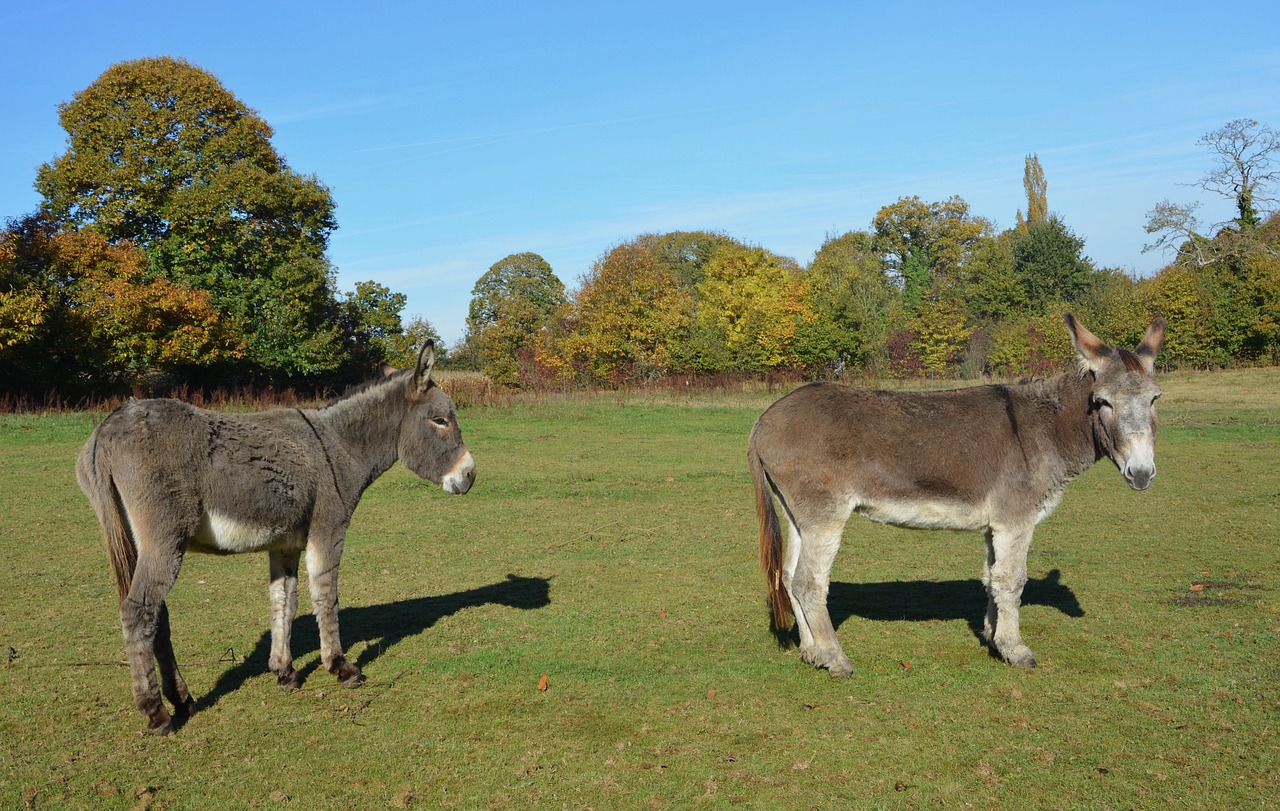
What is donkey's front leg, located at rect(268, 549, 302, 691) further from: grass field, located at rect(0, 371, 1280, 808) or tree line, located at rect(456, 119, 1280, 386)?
tree line, located at rect(456, 119, 1280, 386)

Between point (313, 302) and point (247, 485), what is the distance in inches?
1392

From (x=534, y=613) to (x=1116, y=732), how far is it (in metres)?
5.14

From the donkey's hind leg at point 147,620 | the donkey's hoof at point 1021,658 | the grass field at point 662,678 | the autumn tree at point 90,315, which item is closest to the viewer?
the grass field at point 662,678

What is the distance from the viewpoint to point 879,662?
7.00 m

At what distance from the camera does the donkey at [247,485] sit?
18.1ft

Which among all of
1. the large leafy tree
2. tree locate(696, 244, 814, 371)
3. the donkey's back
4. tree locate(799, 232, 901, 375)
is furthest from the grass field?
tree locate(696, 244, 814, 371)

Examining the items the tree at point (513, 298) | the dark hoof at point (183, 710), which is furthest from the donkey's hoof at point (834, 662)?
the tree at point (513, 298)

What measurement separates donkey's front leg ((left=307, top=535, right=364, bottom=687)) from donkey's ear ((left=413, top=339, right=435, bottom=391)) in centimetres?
143

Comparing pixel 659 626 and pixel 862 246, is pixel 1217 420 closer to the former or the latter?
pixel 659 626

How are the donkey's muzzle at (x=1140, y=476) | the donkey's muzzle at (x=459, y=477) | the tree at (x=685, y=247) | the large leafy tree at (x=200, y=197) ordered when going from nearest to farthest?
the donkey's muzzle at (x=1140, y=476)
the donkey's muzzle at (x=459, y=477)
the large leafy tree at (x=200, y=197)
the tree at (x=685, y=247)

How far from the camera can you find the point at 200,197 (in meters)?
36.4

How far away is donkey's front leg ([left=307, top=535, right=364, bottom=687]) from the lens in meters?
6.51

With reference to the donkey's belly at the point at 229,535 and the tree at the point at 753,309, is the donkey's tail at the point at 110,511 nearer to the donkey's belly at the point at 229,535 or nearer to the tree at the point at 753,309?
the donkey's belly at the point at 229,535

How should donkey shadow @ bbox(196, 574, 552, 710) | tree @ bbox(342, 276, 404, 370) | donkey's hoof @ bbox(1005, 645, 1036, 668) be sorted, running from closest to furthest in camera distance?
donkey's hoof @ bbox(1005, 645, 1036, 668), donkey shadow @ bbox(196, 574, 552, 710), tree @ bbox(342, 276, 404, 370)
